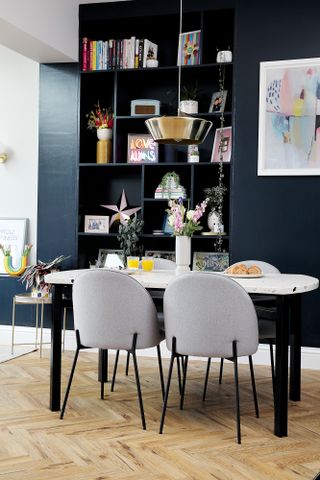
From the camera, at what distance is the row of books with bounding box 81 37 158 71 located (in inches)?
221

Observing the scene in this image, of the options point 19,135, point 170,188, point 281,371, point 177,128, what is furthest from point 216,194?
point 281,371

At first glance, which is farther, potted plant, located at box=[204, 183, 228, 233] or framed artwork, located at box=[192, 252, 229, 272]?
framed artwork, located at box=[192, 252, 229, 272]

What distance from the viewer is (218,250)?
5.54 m

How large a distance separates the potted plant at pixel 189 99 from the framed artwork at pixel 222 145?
0.90 ft

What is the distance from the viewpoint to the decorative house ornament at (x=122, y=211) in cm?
578

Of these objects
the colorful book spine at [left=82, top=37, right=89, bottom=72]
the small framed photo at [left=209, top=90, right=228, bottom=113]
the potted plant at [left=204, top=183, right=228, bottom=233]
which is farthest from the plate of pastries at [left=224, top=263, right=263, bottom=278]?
the colorful book spine at [left=82, top=37, right=89, bottom=72]

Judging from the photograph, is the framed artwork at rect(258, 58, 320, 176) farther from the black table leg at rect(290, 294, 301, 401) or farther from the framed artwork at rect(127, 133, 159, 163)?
the black table leg at rect(290, 294, 301, 401)

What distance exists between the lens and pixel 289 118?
5129 mm

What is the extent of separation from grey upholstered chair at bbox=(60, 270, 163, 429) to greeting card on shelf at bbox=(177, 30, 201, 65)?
258 cm

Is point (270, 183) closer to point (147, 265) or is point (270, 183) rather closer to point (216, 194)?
point (216, 194)

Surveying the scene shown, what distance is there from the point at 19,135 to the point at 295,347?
3.35 meters

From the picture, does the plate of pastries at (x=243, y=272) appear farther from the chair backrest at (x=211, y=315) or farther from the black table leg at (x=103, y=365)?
the black table leg at (x=103, y=365)

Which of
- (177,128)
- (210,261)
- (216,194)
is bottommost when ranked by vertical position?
(210,261)

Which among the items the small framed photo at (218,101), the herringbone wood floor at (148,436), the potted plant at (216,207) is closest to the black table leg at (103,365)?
the herringbone wood floor at (148,436)
